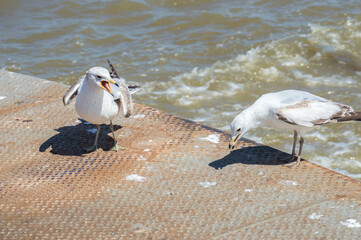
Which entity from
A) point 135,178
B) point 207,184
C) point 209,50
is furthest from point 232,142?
point 209,50

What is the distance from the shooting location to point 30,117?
4.75 metres

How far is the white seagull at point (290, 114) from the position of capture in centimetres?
404

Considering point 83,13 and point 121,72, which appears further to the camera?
point 83,13

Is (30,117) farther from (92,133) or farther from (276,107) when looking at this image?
(276,107)

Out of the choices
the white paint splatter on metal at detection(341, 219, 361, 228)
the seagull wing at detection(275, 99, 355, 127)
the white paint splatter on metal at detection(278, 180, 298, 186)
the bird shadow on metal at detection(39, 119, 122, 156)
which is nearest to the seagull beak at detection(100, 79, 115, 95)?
the bird shadow on metal at detection(39, 119, 122, 156)

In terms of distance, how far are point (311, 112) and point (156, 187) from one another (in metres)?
1.48

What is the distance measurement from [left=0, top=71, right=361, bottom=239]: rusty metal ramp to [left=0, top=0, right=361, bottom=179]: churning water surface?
2.28 metres

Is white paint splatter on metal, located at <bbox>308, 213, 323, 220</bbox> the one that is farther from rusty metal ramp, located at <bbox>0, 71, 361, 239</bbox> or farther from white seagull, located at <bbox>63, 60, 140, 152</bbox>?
white seagull, located at <bbox>63, 60, 140, 152</bbox>

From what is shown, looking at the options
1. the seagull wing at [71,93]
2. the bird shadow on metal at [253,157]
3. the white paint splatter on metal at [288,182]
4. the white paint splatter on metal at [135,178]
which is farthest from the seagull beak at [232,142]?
the seagull wing at [71,93]

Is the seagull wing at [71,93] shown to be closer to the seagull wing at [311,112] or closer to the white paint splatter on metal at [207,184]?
the white paint splatter on metal at [207,184]

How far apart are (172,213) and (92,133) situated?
5.12ft

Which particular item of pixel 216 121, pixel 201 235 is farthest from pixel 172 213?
pixel 216 121

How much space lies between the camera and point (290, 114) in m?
4.02

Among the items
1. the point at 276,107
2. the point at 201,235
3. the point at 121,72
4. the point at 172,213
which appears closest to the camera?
the point at 201,235
